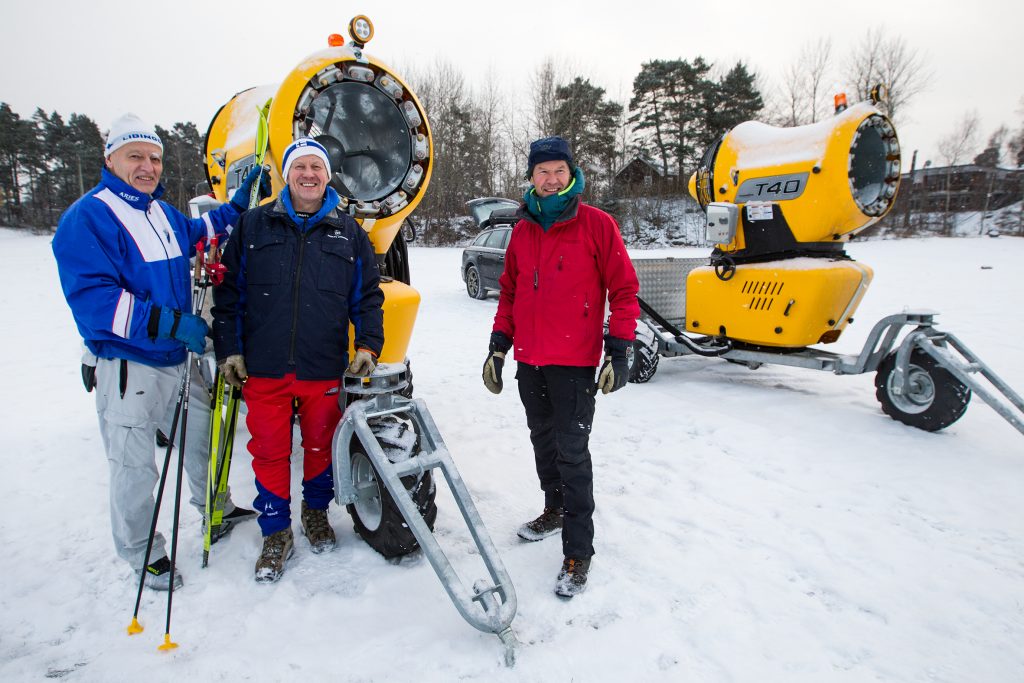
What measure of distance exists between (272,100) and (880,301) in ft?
39.0

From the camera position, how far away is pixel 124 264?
95.3 inches

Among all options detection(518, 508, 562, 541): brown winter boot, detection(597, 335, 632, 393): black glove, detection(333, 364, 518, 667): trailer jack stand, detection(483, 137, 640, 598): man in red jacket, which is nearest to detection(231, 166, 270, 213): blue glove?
detection(333, 364, 518, 667): trailer jack stand

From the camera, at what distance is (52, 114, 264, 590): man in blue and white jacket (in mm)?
2271

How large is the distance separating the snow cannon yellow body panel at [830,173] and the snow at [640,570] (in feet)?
5.22

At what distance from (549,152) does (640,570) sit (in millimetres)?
2015

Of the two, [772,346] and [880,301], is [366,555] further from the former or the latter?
[880,301]

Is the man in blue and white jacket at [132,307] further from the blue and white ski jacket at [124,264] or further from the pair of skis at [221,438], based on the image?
the pair of skis at [221,438]

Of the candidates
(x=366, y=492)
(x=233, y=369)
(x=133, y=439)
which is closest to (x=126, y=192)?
(x=233, y=369)

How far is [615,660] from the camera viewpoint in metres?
2.12

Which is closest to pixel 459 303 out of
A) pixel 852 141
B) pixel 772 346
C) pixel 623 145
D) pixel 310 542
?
pixel 772 346

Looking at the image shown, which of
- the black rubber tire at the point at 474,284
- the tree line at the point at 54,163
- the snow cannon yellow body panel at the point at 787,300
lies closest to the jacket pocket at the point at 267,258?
the snow cannon yellow body panel at the point at 787,300

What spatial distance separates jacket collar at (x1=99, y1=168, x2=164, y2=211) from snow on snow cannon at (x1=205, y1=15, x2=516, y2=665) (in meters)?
0.60

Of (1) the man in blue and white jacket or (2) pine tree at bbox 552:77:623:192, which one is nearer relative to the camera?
(1) the man in blue and white jacket

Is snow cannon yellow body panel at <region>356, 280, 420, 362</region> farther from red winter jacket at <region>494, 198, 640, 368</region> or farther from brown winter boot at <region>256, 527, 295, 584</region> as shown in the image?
brown winter boot at <region>256, 527, 295, 584</region>
